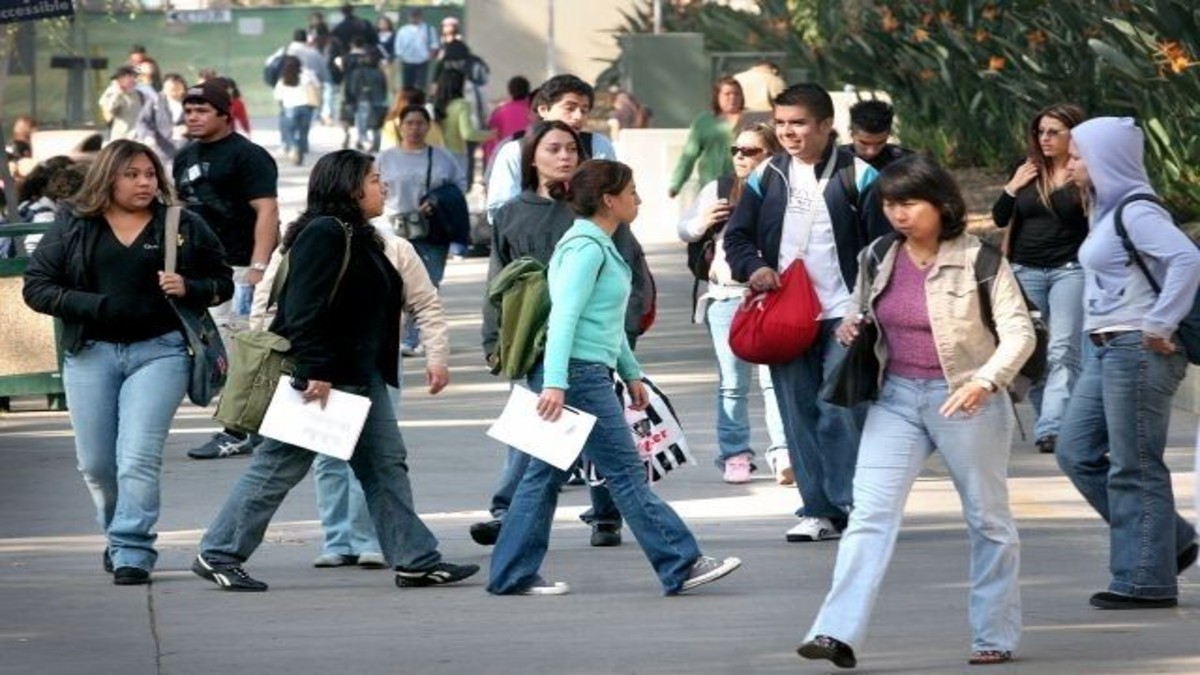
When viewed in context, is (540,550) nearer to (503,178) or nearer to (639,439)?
(639,439)

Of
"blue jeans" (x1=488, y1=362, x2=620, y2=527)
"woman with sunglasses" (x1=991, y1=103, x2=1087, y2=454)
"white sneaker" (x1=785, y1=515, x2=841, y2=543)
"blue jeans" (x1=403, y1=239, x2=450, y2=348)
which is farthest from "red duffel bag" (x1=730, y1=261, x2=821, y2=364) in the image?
"blue jeans" (x1=403, y1=239, x2=450, y2=348)

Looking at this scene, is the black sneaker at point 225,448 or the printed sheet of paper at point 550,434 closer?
the printed sheet of paper at point 550,434

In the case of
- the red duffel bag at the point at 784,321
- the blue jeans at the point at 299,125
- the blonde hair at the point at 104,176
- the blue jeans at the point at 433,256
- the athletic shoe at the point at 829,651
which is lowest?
the blue jeans at the point at 299,125

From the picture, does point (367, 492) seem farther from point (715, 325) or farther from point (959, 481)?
point (715, 325)

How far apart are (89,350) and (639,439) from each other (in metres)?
2.00

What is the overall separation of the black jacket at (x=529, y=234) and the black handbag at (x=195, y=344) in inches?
38.5

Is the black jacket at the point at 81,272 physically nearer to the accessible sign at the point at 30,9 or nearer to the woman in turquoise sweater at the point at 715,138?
the accessible sign at the point at 30,9

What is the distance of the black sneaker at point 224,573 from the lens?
950 cm

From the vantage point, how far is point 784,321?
1021cm

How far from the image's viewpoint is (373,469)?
9.45 meters

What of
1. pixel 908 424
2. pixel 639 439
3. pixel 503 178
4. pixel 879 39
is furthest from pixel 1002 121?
pixel 908 424

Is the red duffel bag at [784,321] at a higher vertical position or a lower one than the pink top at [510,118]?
higher

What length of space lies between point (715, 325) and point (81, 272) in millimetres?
3337

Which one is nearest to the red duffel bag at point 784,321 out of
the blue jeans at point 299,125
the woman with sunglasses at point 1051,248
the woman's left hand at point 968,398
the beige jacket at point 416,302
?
the beige jacket at point 416,302
